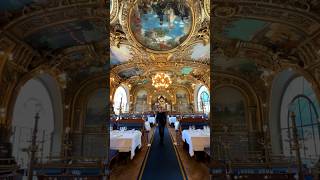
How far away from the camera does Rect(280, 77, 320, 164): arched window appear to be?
38.7 inches

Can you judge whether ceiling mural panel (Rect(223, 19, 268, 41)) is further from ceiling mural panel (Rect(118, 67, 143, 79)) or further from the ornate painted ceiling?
the ornate painted ceiling

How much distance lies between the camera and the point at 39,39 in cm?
93

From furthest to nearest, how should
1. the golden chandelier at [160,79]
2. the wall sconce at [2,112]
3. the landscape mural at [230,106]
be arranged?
1. the golden chandelier at [160,79]
2. the landscape mural at [230,106]
3. the wall sconce at [2,112]

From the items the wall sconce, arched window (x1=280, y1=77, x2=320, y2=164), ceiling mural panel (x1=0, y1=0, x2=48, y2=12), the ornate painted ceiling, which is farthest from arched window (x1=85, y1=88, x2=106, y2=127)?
the ornate painted ceiling

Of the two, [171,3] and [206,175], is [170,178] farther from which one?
[171,3]

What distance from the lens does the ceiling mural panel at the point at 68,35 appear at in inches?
35.5

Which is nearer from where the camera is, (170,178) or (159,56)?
(170,178)

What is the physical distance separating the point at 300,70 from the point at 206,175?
2.09ft

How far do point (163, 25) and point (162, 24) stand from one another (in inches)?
3.7

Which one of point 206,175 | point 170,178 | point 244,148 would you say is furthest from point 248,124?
point 170,178

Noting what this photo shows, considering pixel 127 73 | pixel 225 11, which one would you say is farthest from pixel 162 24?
pixel 225 11

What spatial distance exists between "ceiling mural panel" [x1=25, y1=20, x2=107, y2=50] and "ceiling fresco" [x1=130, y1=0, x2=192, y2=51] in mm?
2530

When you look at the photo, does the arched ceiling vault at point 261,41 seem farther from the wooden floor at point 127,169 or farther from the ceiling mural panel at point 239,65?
the wooden floor at point 127,169

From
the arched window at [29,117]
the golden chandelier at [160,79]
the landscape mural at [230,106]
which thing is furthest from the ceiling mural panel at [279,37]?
the golden chandelier at [160,79]
